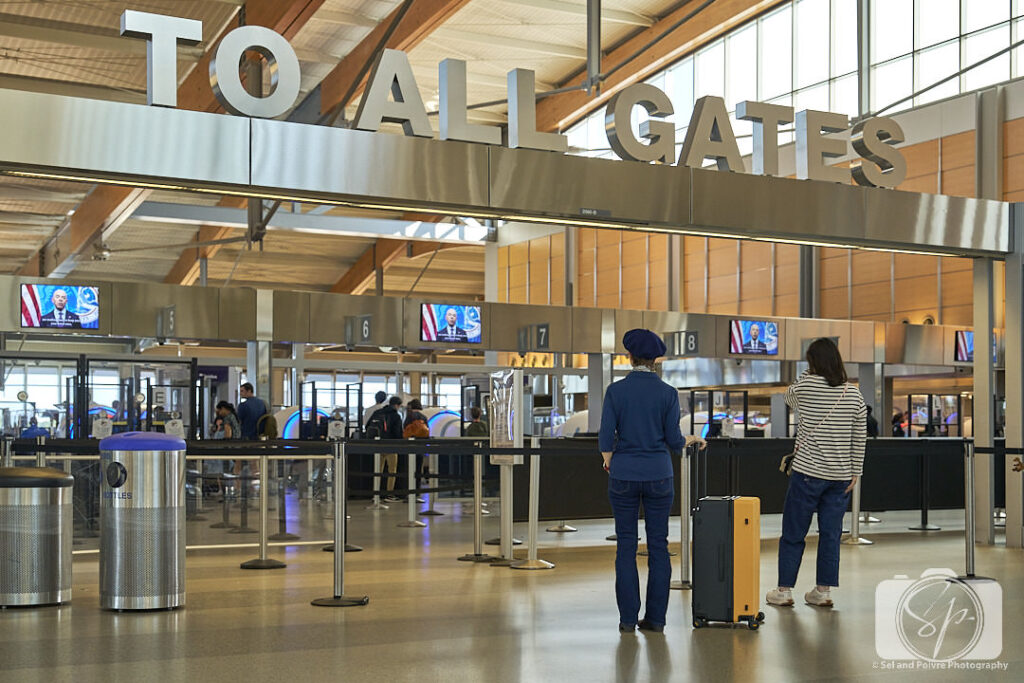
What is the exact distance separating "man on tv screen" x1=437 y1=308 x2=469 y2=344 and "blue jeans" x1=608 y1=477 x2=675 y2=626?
12945 millimetres

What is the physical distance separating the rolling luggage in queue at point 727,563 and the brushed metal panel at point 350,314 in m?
12.3

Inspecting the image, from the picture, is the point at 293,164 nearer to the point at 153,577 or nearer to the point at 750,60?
the point at 153,577

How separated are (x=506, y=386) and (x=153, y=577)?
3.55 meters

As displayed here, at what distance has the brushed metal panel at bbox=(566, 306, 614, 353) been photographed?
782 inches

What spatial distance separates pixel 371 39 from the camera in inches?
712

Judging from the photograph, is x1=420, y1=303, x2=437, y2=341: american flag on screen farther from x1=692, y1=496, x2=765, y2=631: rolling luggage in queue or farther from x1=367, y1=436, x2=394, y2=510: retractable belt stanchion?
x1=692, y1=496, x2=765, y2=631: rolling luggage in queue

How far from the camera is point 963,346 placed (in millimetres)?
21234

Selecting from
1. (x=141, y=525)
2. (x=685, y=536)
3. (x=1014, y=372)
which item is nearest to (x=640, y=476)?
(x=685, y=536)

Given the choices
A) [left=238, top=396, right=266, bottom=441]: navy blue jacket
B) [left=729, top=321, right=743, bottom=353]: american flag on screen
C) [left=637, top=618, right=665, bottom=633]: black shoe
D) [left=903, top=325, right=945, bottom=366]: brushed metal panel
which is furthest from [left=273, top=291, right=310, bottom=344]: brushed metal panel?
[left=637, top=618, right=665, bottom=633]: black shoe

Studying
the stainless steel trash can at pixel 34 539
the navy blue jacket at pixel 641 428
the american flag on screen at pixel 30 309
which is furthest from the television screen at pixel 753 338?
the stainless steel trash can at pixel 34 539

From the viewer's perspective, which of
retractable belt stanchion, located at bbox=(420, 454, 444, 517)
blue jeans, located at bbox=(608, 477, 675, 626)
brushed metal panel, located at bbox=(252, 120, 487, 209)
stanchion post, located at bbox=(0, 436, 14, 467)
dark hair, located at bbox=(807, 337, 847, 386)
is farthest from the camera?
retractable belt stanchion, located at bbox=(420, 454, 444, 517)

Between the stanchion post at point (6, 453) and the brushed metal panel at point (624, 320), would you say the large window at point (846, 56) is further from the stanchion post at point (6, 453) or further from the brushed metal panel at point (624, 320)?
the stanchion post at point (6, 453)

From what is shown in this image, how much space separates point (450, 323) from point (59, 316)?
19.8 ft

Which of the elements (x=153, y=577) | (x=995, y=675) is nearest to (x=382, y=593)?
(x=153, y=577)
